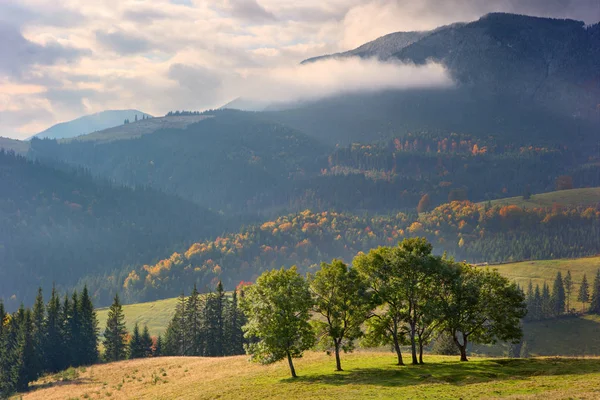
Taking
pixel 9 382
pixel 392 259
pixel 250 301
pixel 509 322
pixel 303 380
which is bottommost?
pixel 9 382

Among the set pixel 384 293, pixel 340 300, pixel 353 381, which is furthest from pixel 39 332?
pixel 384 293

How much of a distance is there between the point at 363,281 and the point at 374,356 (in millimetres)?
20318

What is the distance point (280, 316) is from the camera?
218ft

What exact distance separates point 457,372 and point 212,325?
3253 inches

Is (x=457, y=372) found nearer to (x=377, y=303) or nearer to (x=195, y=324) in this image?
(x=377, y=303)

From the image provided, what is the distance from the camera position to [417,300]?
7119 cm

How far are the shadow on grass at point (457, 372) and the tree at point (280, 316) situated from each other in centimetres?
435

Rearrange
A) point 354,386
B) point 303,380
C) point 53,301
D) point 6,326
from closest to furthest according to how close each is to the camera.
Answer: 1. point 354,386
2. point 303,380
3. point 6,326
4. point 53,301

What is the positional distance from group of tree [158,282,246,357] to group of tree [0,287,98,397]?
985 inches

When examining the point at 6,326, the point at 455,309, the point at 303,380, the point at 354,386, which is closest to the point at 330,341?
the point at 303,380

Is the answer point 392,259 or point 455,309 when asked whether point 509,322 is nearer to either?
point 455,309

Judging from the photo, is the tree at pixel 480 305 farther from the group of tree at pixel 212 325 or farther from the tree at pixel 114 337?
the tree at pixel 114 337

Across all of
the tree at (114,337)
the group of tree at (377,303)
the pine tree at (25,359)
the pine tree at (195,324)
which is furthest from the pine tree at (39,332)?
the group of tree at (377,303)

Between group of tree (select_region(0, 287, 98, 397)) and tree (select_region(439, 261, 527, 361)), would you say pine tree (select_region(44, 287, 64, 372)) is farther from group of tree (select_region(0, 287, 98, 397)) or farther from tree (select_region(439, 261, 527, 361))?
tree (select_region(439, 261, 527, 361))
